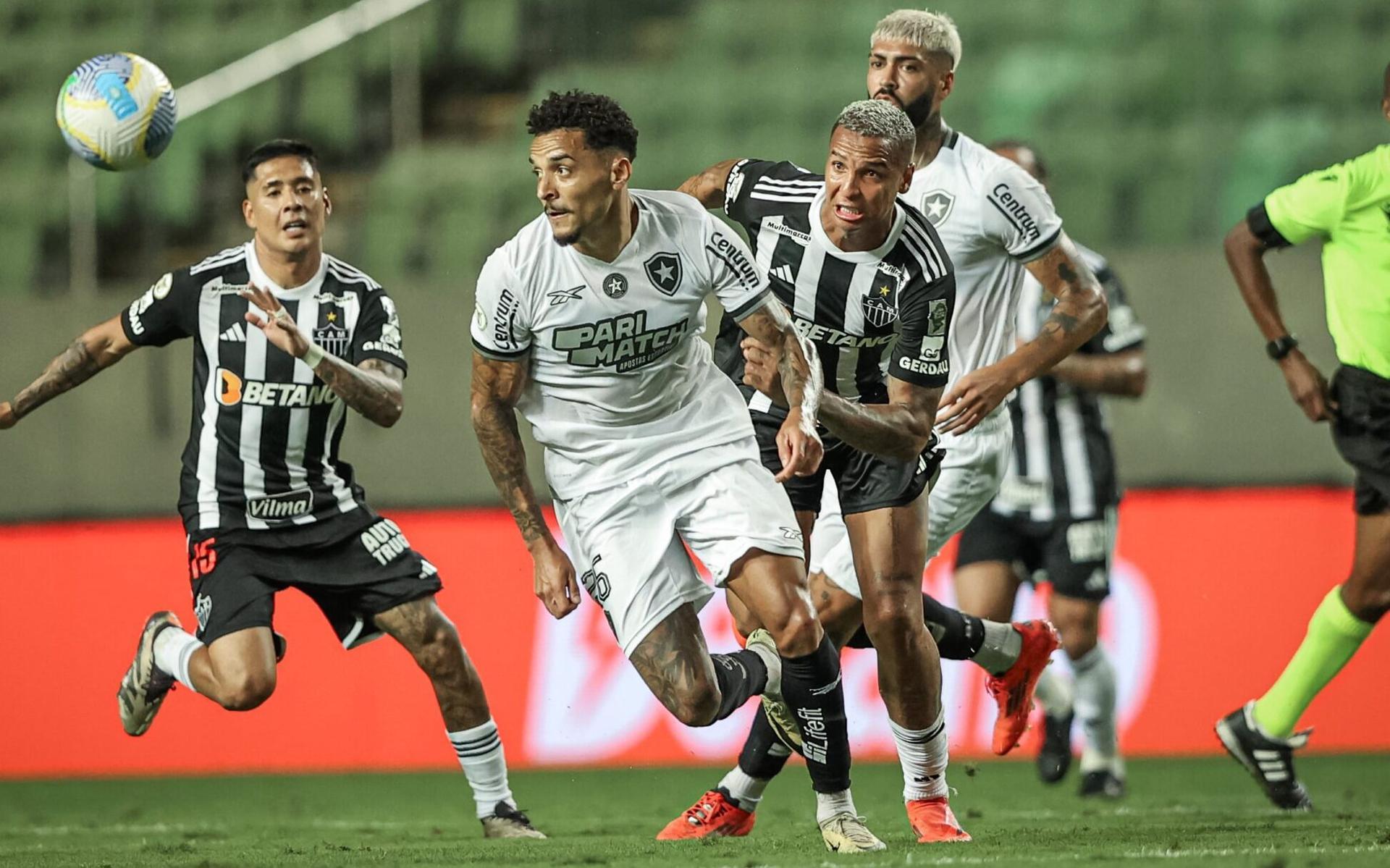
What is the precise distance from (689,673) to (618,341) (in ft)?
3.04

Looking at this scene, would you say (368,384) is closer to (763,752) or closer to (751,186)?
(751,186)

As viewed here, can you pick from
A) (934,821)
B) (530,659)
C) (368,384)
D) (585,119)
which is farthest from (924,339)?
(530,659)

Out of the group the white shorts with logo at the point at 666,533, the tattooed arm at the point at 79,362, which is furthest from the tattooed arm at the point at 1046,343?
the tattooed arm at the point at 79,362

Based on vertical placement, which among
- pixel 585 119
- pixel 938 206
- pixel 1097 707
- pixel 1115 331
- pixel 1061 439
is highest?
pixel 585 119

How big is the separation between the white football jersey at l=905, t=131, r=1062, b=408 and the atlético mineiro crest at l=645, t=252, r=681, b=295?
2.99 feet

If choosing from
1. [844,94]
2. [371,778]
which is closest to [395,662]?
[371,778]

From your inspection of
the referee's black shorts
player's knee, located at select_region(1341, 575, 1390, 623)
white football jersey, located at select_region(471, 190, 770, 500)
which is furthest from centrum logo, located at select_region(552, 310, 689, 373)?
player's knee, located at select_region(1341, 575, 1390, 623)

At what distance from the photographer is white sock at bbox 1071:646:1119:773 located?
7047 mm

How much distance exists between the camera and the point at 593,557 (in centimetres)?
504

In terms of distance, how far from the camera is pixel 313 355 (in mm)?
5145

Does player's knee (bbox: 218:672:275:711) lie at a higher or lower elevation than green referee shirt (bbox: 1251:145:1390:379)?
lower

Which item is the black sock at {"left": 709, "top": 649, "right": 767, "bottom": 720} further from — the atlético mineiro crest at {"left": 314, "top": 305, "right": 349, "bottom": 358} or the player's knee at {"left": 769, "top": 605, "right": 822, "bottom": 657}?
the atlético mineiro crest at {"left": 314, "top": 305, "right": 349, "bottom": 358}

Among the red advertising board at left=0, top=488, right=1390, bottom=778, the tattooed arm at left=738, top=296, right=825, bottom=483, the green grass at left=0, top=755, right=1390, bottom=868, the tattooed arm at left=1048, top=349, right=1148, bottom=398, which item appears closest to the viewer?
the tattooed arm at left=738, top=296, right=825, bottom=483

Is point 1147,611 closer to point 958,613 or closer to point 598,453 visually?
point 958,613
